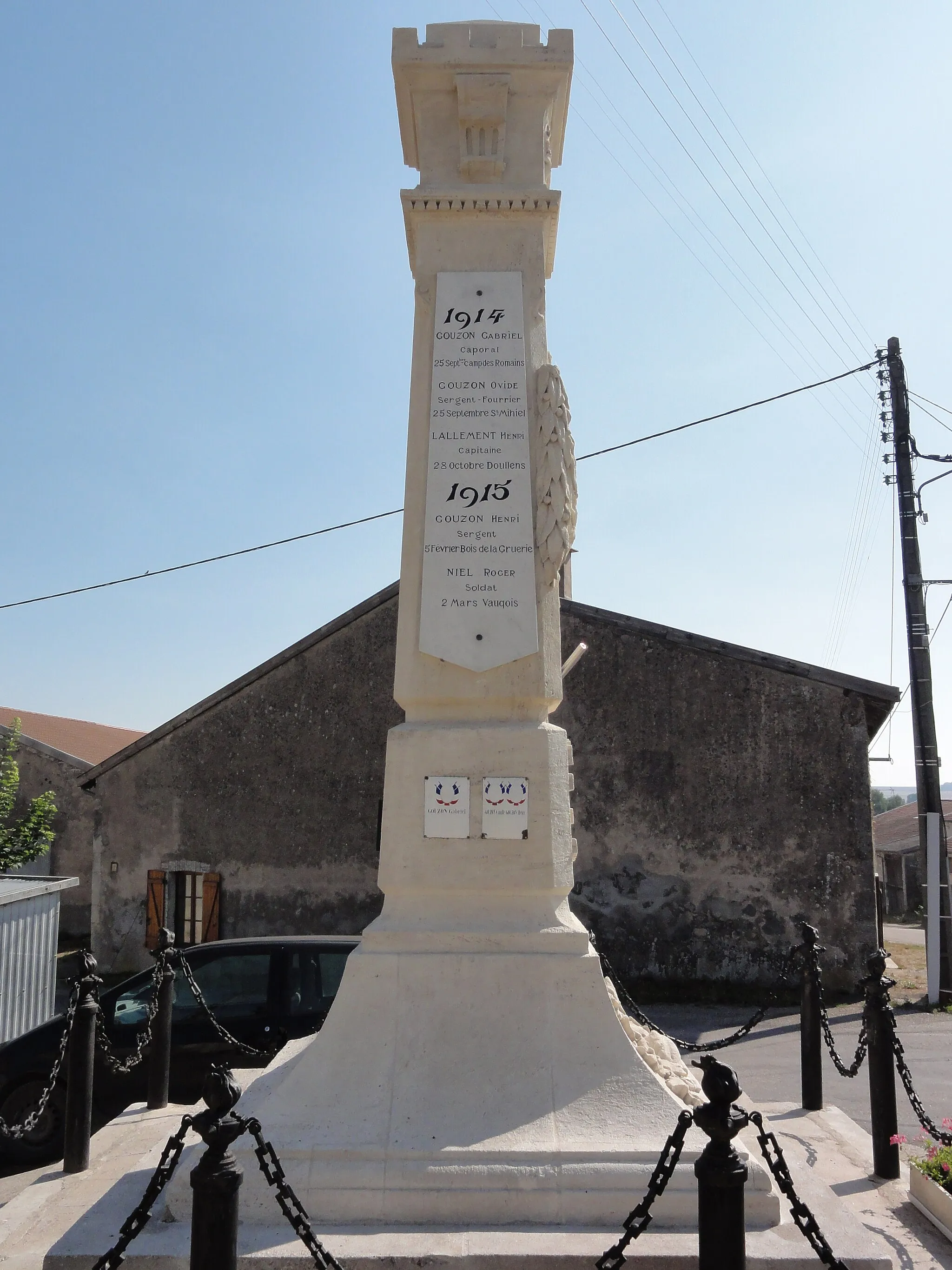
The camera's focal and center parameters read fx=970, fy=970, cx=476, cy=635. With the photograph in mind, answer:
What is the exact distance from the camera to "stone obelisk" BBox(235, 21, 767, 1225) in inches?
152

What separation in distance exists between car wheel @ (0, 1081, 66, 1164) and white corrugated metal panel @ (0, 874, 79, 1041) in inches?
136

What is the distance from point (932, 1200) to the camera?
A: 14.1ft

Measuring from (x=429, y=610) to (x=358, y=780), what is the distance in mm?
10120

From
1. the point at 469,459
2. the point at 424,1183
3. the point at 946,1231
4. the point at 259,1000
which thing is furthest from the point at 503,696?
the point at 259,1000

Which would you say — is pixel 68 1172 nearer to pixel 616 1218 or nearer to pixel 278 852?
pixel 616 1218

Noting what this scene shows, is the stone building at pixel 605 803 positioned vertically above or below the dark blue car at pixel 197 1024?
above

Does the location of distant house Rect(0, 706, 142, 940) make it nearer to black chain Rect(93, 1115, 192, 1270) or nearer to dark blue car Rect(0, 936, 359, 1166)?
dark blue car Rect(0, 936, 359, 1166)

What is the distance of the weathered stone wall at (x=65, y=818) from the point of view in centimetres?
2058

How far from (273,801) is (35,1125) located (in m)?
8.31

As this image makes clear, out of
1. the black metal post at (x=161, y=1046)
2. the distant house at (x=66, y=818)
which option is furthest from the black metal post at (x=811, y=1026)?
the distant house at (x=66, y=818)

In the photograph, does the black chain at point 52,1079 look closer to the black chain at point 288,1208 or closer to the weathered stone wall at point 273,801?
the black chain at point 288,1208

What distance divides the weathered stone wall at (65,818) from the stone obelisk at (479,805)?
17842 mm

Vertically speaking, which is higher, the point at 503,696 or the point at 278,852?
the point at 503,696

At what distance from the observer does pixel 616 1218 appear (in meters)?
3.73
